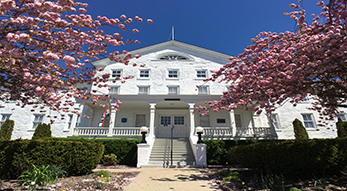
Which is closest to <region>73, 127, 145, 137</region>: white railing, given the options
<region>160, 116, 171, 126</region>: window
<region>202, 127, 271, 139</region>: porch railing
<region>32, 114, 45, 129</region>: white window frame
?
<region>160, 116, 171, 126</region>: window

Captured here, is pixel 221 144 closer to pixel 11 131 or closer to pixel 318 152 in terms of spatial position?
pixel 318 152

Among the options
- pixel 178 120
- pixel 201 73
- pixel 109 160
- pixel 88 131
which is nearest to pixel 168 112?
pixel 178 120

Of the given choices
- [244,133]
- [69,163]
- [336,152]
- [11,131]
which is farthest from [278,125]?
[11,131]

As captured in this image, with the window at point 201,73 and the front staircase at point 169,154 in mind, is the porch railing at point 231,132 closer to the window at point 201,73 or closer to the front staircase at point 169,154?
the front staircase at point 169,154

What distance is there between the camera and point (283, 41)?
5453mm

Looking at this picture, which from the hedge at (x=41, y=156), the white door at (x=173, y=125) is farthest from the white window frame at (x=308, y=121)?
the hedge at (x=41, y=156)

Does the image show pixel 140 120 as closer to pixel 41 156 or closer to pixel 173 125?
pixel 173 125

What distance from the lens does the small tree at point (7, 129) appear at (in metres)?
14.7

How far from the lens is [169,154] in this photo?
11055 mm

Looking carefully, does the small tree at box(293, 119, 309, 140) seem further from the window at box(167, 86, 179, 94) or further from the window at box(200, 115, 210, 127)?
the window at box(167, 86, 179, 94)

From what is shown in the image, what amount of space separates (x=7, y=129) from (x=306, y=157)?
21.0 metres

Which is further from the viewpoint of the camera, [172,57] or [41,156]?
[172,57]

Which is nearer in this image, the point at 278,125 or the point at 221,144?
the point at 221,144

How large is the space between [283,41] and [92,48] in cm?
587
